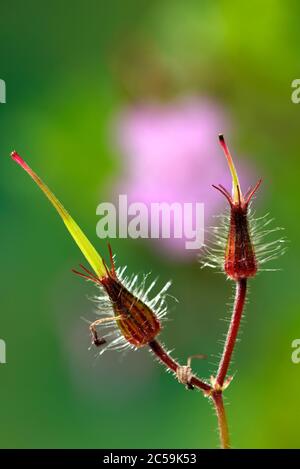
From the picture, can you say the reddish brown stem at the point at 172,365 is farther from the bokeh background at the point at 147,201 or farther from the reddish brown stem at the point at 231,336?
the bokeh background at the point at 147,201

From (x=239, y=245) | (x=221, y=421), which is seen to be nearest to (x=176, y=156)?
(x=239, y=245)

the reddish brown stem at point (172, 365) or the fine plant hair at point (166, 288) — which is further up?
the fine plant hair at point (166, 288)

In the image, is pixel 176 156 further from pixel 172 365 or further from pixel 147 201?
pixel 172 365

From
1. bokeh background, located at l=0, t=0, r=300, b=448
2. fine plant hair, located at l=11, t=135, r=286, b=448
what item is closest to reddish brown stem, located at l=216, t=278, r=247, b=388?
fine plant hair, located at l=11, t=135, r=286, b=448

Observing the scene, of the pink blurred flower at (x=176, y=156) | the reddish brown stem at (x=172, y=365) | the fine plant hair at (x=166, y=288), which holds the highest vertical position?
the pink blurred flower at (x=176, y=156)

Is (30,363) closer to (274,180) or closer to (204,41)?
(274,180)

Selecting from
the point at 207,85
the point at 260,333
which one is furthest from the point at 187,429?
the point at 207,85

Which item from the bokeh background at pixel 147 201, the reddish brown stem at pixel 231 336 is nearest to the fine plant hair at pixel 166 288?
the reddish brown stem at pixel 231 336
